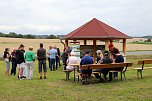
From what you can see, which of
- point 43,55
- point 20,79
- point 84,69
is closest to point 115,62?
point 84,69

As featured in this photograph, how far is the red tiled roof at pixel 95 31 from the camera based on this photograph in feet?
78.9

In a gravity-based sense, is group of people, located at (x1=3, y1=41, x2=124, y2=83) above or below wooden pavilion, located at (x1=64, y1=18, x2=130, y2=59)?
below

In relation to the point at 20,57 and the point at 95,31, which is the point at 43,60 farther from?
the point at 95,31

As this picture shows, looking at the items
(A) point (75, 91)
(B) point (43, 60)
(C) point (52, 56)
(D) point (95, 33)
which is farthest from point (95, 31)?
(A) point (75, 91)

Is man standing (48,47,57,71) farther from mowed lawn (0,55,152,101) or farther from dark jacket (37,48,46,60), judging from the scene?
mowed lawn (0,55,152,101)

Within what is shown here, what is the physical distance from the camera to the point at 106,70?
47.5 feet

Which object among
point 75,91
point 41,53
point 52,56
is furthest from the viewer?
point 52,56

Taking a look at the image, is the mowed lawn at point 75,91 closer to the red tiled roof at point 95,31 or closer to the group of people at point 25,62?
the group of people at point 25,62

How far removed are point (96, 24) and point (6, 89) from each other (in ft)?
45.3

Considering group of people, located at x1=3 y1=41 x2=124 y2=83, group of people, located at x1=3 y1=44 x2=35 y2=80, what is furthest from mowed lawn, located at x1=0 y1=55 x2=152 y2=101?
group of people, located at x1=3 y1=44 x2=35 y2=80

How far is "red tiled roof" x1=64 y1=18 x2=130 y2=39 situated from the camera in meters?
24.1

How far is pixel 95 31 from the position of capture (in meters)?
24.6

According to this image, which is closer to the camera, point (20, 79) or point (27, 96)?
point (27, 96)

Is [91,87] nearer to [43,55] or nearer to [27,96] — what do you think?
[27,96]
